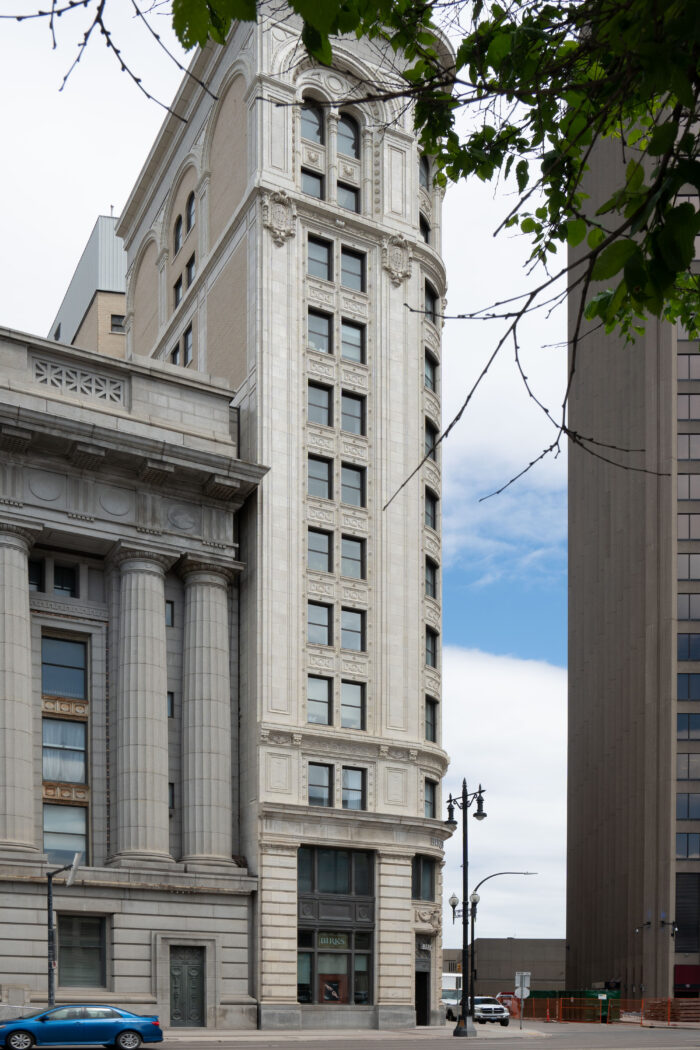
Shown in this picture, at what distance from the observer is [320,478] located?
190 feet

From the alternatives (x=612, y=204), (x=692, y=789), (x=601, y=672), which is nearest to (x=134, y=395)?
(x=612, y=204)

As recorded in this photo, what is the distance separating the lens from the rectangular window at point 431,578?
62.1m

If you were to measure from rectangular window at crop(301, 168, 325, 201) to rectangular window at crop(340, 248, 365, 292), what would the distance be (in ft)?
8.58

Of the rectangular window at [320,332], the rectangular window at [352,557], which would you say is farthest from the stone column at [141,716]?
the rectangular window at [320,332]

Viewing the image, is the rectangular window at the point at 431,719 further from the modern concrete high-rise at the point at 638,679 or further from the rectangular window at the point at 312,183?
the modern concrete high-rise at the point at 638,679

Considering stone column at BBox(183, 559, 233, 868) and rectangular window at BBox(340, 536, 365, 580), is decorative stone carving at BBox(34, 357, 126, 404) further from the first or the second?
rectangular window at BBox(340, 536, 365, 580)

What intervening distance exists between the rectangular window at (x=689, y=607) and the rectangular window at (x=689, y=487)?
772cm

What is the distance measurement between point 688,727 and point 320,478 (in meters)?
58.4

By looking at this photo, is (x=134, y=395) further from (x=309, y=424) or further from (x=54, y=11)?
Answer: (x=54, y=11)

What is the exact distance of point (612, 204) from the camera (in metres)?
8.34

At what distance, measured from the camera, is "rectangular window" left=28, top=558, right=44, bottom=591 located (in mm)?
51963

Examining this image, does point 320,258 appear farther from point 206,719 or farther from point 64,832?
point 64,832

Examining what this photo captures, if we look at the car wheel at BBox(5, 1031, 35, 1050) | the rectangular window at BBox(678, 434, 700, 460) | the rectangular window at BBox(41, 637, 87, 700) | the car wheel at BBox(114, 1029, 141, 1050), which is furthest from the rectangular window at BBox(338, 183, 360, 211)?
the rectangular window at BBox(678, 434, 700, 460)

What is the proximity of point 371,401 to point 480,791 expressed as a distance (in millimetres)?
17526
